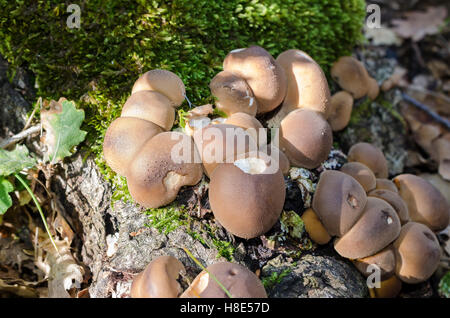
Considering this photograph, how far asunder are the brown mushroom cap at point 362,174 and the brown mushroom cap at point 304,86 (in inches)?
17.5

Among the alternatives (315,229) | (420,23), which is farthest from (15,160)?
(420,23)

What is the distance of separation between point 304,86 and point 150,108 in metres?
1.20

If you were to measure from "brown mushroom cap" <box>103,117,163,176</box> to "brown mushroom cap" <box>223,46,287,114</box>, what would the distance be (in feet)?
2.59

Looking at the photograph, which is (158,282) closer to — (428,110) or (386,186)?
(386,186)

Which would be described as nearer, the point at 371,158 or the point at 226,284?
the point at 226,284

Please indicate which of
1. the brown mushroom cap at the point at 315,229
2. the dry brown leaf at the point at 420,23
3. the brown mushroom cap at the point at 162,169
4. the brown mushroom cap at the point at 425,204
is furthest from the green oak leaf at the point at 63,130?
the dry brown leaf at the point at 420,23

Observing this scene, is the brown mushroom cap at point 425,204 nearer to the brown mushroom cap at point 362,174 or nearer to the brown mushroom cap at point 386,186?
the brown mushroom cap at point 386,186

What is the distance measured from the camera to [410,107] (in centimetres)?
459

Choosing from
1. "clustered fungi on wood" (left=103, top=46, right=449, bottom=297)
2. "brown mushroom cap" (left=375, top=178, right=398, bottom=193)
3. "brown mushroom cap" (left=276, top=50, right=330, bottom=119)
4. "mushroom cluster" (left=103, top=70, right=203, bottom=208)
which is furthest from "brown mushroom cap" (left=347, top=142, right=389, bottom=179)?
"mushroom cluster" (left=103, top=70, right=203, bottom=208)

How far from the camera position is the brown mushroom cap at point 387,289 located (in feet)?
8.68

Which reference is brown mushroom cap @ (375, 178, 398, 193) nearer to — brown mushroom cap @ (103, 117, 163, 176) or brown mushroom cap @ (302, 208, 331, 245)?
brown mushroom cap @ (302, 208, 331, 245)

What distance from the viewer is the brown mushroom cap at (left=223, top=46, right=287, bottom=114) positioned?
2699mm

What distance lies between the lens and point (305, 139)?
261 cm
